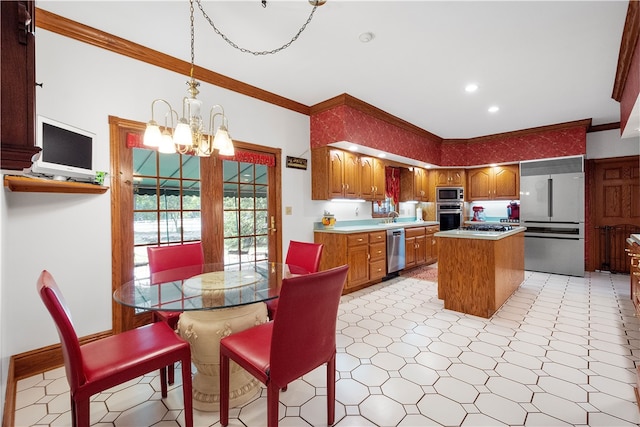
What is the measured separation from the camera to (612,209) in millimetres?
5133

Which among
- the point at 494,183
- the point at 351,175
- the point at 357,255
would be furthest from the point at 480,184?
the point at 357,255

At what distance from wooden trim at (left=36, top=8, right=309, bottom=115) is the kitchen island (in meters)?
2.93

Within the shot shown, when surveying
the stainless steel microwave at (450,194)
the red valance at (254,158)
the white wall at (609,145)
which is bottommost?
the stainless steel microwave at (450,194)

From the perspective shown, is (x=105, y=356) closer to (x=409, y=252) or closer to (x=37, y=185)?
(x=37, y=185)

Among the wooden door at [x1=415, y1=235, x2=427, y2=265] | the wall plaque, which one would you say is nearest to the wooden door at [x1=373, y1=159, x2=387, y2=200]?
the wooden door at [x1=415, y1=235, x2=427, y2=265]

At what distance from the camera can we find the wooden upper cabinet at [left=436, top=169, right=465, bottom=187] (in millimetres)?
6258

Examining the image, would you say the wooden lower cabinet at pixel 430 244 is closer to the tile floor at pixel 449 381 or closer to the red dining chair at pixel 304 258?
the tile floor at pixel 449 381

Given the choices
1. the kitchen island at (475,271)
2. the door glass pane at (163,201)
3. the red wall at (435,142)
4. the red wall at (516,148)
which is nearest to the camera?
the door glass pane at (163,201)

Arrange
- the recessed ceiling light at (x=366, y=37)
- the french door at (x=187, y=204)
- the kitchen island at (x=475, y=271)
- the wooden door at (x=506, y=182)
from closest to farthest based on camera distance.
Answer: the recessed ceiling light at (x=366, y=37)
the french door at (x=187, y=204)
the kitchen island at (x=475, y=271)
the wooden door at (x=506, y=182)

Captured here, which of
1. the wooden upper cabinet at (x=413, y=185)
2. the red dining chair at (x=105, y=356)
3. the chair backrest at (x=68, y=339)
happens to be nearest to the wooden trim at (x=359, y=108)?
the wooden upper cabinet at (x=413, y=185)

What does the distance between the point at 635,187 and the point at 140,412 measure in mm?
7530

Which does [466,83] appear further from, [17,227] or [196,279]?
[17,227]

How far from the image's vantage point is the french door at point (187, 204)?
2602 mm

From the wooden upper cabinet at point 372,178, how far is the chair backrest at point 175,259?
Answer: 2850mm
